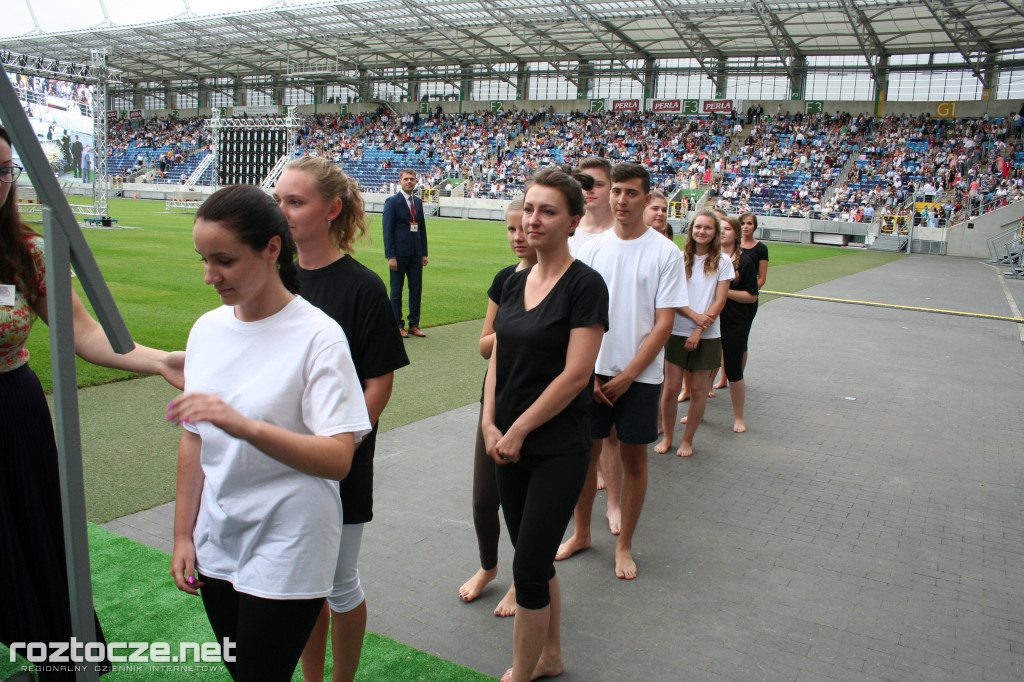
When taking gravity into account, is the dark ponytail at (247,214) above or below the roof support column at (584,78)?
below

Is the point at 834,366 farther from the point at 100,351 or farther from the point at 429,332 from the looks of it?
the point at 100,351

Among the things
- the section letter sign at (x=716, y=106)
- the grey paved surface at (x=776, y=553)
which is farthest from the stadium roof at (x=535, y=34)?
the grey paved surface at (x=776, y=553)

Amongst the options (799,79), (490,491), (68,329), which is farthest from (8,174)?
(799,79)

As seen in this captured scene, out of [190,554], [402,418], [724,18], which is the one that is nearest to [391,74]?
[724,18]

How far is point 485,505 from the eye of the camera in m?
3.43

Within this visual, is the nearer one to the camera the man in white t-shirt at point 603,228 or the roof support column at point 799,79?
the man in white t-shirt at point 603,228

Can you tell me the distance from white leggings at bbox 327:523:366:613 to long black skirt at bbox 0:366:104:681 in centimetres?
80

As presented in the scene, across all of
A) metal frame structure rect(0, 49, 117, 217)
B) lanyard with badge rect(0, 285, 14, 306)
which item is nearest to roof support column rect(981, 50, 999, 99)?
metal frame structure rect(0, 49, 117, 217)

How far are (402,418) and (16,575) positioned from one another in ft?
12.7

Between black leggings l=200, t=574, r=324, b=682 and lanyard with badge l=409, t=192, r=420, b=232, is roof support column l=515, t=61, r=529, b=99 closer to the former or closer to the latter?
lanyard with badge l=409, t=192, r=420, b=232

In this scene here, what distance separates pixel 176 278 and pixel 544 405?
40.1ft

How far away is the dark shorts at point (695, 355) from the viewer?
5.68 meters

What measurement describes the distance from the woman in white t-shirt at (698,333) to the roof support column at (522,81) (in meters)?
51.2

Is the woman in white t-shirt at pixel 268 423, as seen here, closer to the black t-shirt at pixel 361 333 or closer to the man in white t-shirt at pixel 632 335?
the black t-shirt at pixel 361 333
